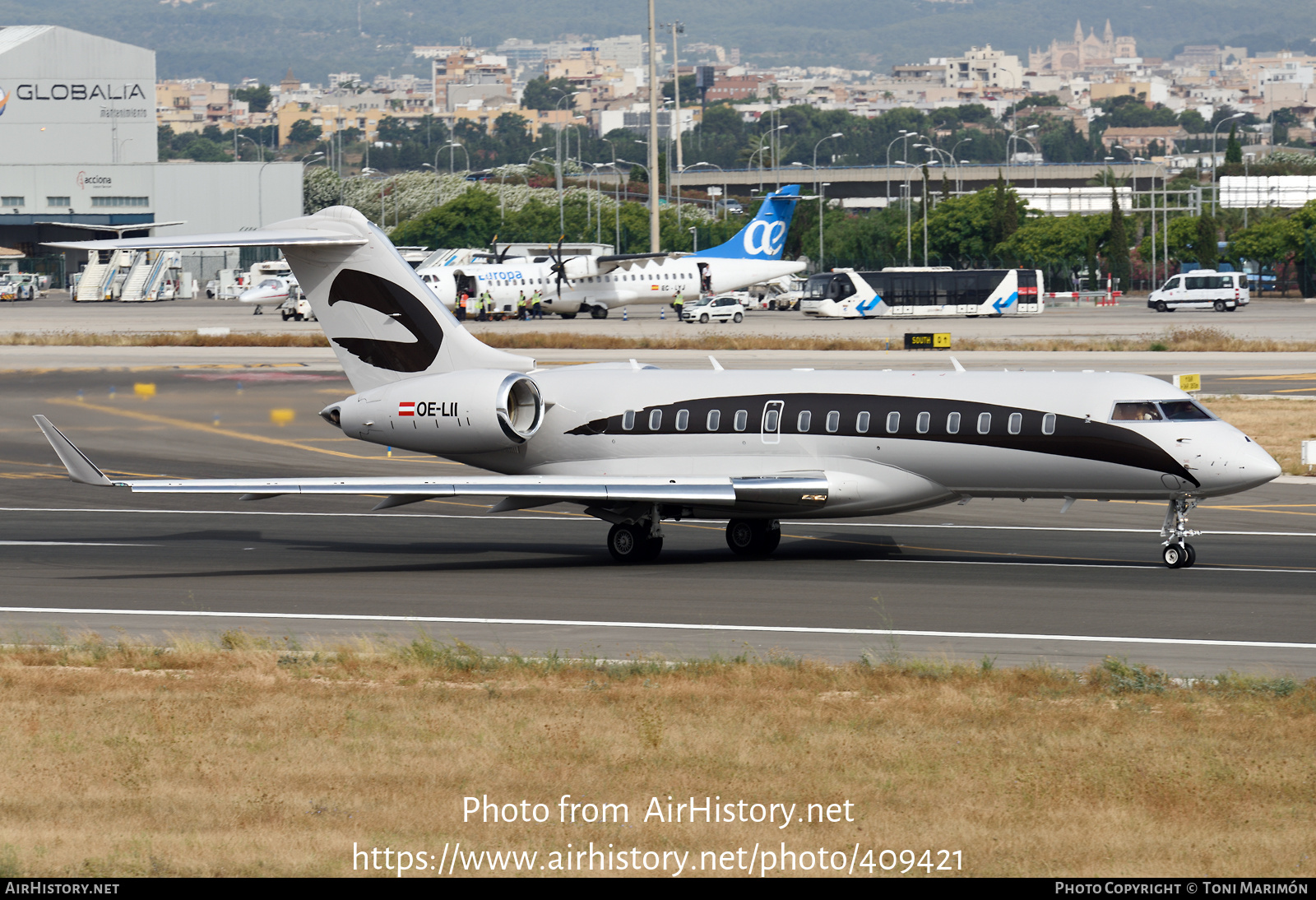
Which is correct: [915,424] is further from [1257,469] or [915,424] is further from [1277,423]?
[1277,423]

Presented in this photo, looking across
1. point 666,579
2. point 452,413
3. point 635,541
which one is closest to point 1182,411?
point 666,579

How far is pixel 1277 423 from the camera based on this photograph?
151 ft

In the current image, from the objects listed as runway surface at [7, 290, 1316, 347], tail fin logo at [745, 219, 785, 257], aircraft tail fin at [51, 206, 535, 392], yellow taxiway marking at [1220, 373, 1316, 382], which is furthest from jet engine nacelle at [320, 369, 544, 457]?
tail fin logo at [745, 219, 785, 257]

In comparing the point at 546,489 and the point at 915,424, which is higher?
the point at 915,424

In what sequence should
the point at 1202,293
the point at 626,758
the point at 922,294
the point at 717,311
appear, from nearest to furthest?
the point at 626,758 → the point at 717,311 → the point at 922,294 → the point at 1202,293

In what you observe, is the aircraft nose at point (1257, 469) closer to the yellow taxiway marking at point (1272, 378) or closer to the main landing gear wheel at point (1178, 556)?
the main landing gear wheel at point (1178, 556)

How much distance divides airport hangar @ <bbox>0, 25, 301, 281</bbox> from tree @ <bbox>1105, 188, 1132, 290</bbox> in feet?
287

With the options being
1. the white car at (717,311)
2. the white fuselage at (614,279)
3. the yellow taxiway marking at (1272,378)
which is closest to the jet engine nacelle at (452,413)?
the yellow taxiway marking at (1272,378)

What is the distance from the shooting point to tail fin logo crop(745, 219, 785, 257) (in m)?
102

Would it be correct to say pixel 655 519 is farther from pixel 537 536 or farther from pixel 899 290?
pixel 899 290

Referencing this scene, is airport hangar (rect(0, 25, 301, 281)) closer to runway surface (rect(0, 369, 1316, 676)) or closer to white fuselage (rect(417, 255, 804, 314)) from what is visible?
white fuselage (rect(417, 255, 804, 314))

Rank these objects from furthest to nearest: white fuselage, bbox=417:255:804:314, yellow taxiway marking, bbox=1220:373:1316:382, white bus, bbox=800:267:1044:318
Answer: white bus, bbox=800:267:1044:318 → white fuselage, bbox=417:255:804:314 → yellow taxiway marking, bbox=1220:373:1316:382

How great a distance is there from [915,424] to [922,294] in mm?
76173

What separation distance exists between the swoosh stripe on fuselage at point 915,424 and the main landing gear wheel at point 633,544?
1.80m
